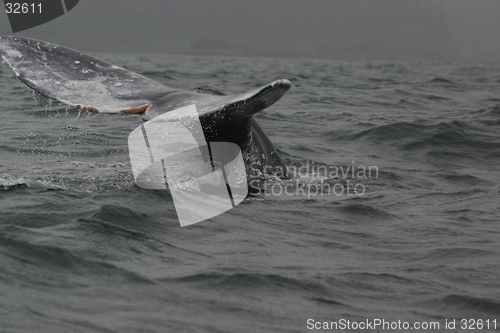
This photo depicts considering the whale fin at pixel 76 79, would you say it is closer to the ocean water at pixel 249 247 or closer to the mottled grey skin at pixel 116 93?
the mottled grey skin at pixel 116 93

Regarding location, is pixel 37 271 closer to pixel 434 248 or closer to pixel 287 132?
pixel 434 248

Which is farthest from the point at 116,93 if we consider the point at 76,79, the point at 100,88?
the point at 76,79

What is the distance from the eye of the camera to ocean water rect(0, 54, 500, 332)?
3.63 meters

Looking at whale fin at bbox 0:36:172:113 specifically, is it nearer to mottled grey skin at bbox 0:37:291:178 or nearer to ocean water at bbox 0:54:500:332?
mottled grey skin at bbox 0:37:291:178

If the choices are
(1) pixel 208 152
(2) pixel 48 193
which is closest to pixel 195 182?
(1) pixel 208 152

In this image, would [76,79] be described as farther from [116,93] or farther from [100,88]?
[116,93]

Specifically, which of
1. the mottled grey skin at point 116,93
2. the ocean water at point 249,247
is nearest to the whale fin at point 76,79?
the mottled grey skin at point 116,93

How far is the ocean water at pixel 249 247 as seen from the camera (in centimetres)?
363

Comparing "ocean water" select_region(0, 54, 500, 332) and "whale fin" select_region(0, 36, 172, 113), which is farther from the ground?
"whale fin" select_region(0, 36, 172, 113)

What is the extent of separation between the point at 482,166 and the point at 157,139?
4443 mm

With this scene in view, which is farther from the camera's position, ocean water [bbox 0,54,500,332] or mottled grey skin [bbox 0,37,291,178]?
mottled grey skin [bbox 0,37,291,178]

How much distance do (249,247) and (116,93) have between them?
59.3 inches

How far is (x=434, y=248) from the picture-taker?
516cm

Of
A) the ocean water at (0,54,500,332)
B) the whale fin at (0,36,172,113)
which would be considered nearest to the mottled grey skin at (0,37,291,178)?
the whale fin at (0,36,172,113)
